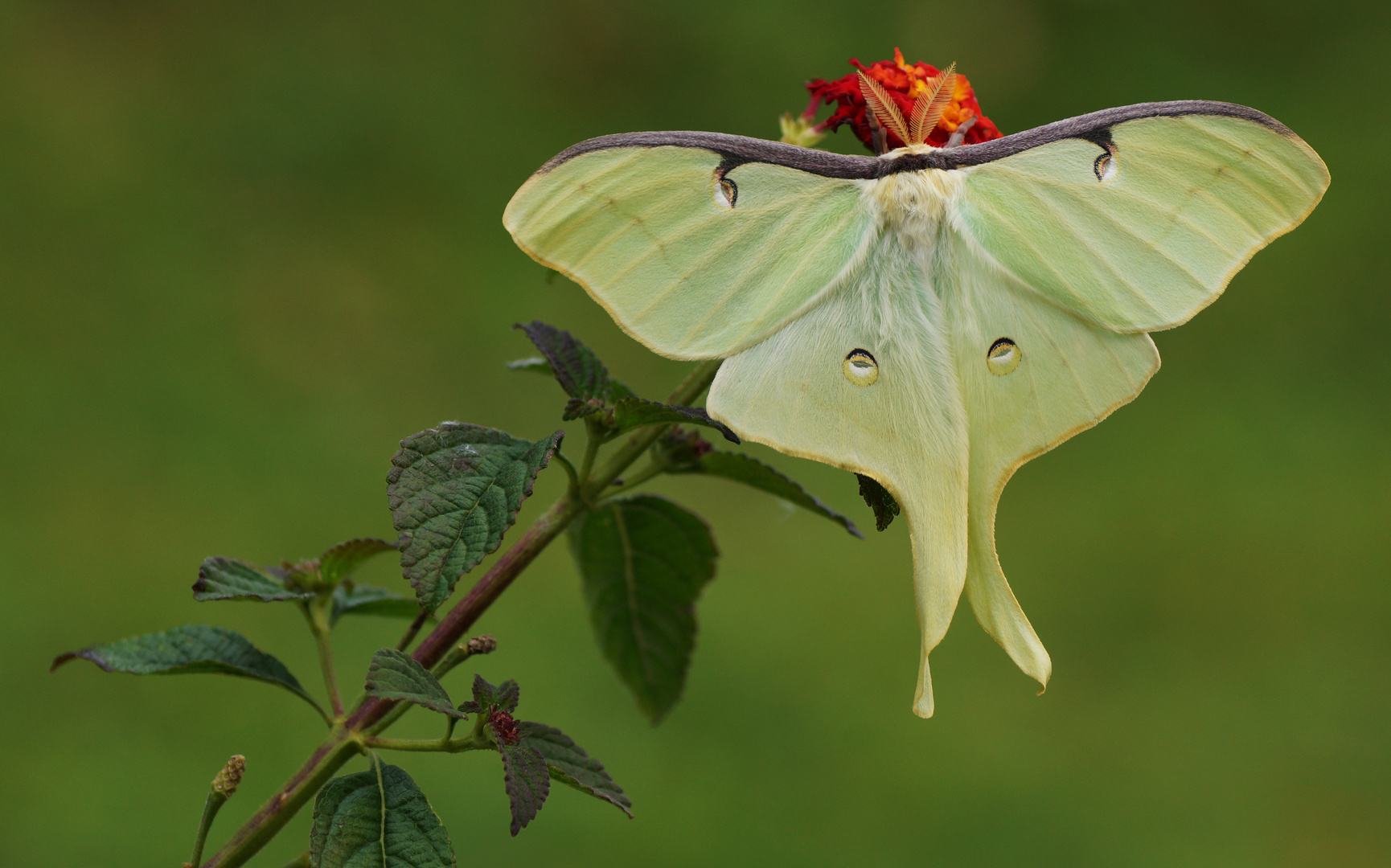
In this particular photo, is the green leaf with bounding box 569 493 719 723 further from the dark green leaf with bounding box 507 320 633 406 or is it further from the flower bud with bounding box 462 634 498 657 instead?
the flower bud with bounding box 462 634 498 657

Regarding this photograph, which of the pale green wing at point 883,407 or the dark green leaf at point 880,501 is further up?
the pale green wing at point 883,407

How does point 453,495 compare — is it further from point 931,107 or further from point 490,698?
point 931,107

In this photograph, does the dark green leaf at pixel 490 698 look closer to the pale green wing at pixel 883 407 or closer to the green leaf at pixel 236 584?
the green leaf at pixel 236 584

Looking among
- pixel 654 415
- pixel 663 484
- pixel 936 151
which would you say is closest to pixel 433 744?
pixel 654 415

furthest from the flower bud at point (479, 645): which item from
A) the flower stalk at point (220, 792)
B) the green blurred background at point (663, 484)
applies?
the green blurred background at point (663, 484)

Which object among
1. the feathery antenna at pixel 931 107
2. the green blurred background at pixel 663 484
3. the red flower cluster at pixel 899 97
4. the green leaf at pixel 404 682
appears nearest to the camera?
the green leaf at pixel 404 682

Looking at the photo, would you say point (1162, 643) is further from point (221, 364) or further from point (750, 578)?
point (221, 364)

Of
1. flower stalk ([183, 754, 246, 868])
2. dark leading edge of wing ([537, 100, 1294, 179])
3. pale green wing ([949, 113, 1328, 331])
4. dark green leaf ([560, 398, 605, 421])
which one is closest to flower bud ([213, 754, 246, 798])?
flower stalk ([183, 754, 246, 868])
